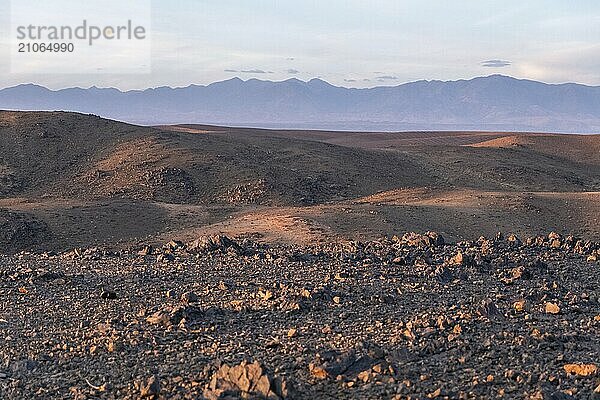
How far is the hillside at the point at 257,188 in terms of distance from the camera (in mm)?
22594

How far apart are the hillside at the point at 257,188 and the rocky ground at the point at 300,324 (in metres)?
5.18

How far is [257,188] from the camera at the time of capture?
31.7 metres

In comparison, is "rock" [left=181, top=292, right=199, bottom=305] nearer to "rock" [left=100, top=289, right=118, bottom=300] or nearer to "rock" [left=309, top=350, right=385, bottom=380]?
"rock" [left=100, top=289, right=118, bottom=300]

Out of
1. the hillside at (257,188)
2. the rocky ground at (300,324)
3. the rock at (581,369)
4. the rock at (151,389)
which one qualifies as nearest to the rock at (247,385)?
the rocky ground at (300,324)

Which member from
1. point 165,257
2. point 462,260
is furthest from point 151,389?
point 462,260

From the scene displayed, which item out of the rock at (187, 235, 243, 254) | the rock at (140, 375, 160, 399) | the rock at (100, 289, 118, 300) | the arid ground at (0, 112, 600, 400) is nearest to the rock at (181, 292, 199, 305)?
the arid ground at (0, 112, 600, 400)

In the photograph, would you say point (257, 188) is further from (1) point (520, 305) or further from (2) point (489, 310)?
(2) point (489, 310)

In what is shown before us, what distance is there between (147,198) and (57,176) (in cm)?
715

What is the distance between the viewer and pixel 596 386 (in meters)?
8.41

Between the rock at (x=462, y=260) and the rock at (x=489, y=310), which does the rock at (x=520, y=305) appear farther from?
the rock at (x=462, y=260)

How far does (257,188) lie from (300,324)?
832 inches

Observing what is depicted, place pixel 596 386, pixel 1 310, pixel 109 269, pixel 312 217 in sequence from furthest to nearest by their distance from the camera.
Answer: pixel 312 217, pixel 109 269, pixel 1 310, pixel 596 386

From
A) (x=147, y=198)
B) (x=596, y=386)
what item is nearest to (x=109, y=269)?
(x=596, y=386)

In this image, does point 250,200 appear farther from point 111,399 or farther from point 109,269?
point 111,399
